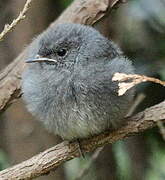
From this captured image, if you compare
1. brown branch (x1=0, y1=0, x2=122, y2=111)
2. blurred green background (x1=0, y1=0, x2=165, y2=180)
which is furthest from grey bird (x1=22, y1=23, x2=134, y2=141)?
blurred green background (x1=0, y1=0, x2=165, y2=180)

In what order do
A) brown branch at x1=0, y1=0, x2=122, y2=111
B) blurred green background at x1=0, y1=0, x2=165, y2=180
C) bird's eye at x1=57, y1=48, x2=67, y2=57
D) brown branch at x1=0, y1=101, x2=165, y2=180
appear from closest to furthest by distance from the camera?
brown branch at x1=0, y1=101, x2=165, y2=180, bird's eye at x1=57, y1=48, x2=67, y2=57, brown branch at x1=0, y1=0, x2=122, y2=111, blurred green background at x1=0, y1=0, x2=165, y2=180

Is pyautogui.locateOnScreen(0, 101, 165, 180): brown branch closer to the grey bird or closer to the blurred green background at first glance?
the grey bird

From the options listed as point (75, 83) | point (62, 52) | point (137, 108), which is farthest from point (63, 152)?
point (137, 108)

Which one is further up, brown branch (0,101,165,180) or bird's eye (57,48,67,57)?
bird's eye (57,48,67,57)

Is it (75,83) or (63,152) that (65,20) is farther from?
(63,152)

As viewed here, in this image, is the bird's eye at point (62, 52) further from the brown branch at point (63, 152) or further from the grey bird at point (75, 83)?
the brown branch at point (63, 152)

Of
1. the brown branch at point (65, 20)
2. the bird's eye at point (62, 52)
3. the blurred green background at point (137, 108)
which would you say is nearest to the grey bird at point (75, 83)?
the bird's eye at point (62, 52)
